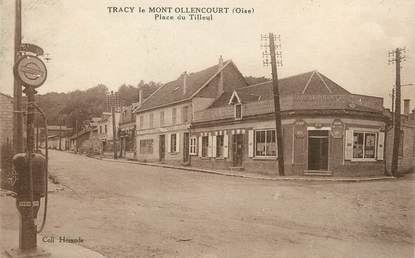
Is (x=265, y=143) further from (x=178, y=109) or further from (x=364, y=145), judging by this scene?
(x=178, y=109)

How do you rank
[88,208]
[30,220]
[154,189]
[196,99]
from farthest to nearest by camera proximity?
[196,99], [154,189], [88,208], [30,220]

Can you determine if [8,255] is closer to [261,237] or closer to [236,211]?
[261,237]

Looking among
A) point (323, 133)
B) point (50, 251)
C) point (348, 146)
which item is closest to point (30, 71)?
point (50, 251)

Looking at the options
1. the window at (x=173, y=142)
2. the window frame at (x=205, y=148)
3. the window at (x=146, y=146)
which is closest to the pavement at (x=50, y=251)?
the window frame at (x=205, y=148)

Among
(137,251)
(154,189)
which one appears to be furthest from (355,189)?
(137,251)

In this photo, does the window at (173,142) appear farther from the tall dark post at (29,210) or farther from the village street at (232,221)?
the tall dark post at (29,210)

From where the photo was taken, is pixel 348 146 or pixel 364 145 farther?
pixel 364 145

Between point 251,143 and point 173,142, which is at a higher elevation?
point 251,143
